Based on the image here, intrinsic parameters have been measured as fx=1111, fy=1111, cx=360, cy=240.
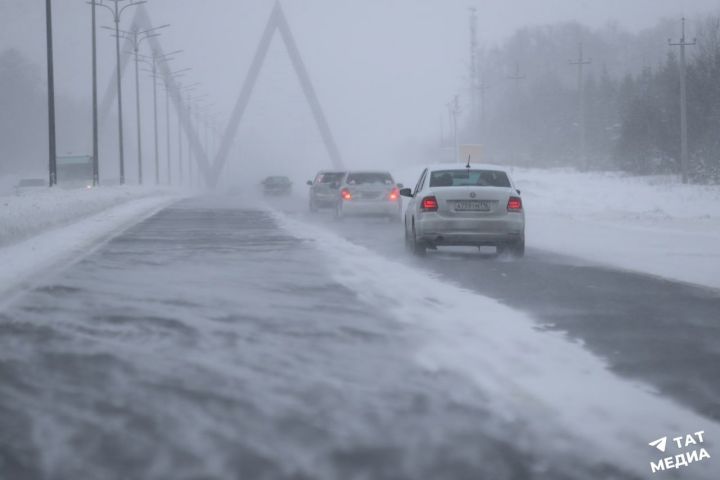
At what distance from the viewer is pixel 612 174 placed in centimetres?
7200

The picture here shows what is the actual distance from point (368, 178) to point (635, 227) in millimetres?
7987

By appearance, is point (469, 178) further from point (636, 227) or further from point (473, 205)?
point (636, 227)

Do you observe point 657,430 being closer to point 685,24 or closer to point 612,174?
point 685,24

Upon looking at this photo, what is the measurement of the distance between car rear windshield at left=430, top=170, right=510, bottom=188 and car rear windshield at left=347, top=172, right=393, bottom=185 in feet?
42.3

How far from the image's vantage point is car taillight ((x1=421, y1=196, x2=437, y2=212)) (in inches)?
687

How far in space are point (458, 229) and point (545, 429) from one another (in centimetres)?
1162

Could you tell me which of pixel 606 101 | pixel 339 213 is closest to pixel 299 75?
pixel 606 101

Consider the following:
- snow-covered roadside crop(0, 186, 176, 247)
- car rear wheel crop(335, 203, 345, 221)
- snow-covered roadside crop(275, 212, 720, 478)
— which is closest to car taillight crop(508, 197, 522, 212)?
snow-covered roadside crop(275, 212, 720, 478)

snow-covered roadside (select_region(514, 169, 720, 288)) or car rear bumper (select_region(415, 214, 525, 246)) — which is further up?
car rear bumper (select_region(415, 214, 525, 246))

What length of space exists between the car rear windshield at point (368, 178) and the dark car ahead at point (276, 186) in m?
41.0

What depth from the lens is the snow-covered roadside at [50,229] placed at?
50.0 feet

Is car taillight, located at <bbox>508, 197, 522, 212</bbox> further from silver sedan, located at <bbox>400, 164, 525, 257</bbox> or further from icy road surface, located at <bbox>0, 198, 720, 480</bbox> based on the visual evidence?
icy road surface, located at <bbox>0, 198, 720, 480</bbox>

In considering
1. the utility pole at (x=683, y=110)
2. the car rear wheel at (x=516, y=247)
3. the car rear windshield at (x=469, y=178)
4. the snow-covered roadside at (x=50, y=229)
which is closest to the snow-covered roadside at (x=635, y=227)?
the car rear wheel at (x=516, y=247)

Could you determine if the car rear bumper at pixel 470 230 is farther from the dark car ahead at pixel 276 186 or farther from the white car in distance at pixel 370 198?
the dark car ahead at pixel 276 186
